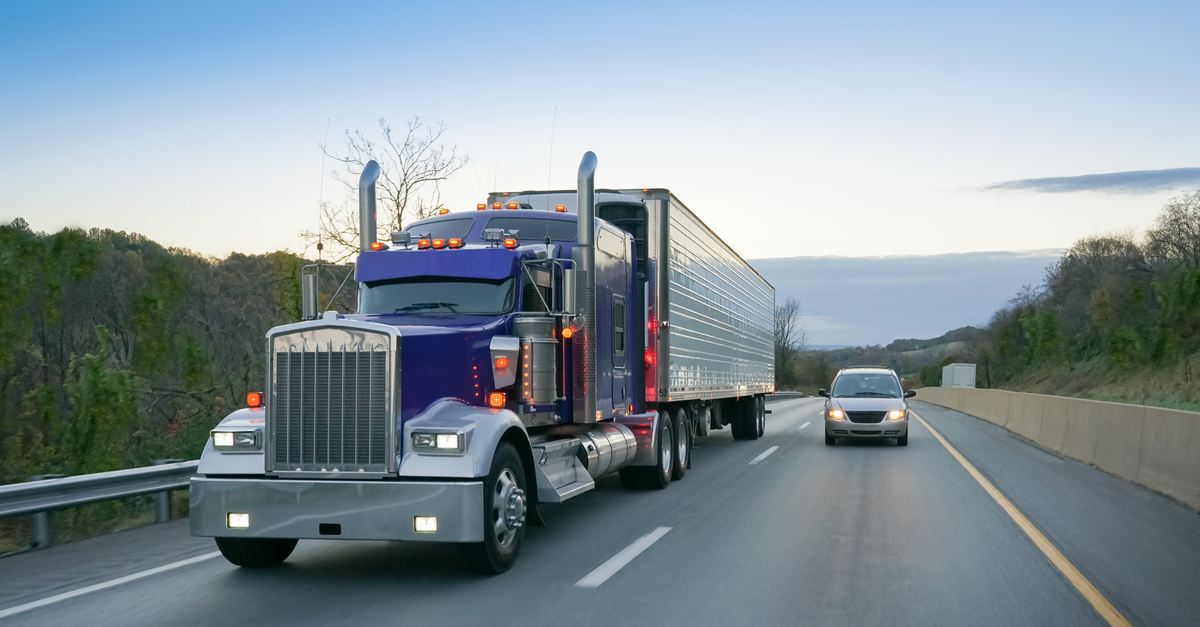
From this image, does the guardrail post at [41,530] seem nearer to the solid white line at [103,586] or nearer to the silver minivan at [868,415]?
the solid white line at [103,586]

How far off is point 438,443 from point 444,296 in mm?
2007

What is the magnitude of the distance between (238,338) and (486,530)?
2161cm

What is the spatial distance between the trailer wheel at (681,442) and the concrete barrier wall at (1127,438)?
A: 20.7 ft

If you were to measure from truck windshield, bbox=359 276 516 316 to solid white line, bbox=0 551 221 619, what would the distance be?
103 inches

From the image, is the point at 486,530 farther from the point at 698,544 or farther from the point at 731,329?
the point at 731,329

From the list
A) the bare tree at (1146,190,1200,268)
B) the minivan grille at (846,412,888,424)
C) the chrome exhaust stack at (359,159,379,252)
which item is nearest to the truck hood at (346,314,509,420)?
the chrome exhaust stack at (359,159,379,252)

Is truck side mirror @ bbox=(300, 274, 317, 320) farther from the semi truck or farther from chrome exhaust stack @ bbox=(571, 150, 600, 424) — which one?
chrome exhaust stack @ bbox=(571, 150, 600, 424)

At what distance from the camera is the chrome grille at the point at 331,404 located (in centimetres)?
718

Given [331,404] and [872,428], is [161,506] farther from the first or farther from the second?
[872,428]

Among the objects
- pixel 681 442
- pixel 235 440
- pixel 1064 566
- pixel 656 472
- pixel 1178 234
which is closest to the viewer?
pixel 235 440

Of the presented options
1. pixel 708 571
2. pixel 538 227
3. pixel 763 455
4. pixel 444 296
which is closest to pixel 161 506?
pixel 444 296

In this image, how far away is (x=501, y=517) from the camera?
7.52 meters

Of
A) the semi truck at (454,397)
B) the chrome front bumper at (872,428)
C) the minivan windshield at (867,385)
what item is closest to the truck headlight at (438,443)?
the semi truck at (454,397)

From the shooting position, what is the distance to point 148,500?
1202 centimetres
